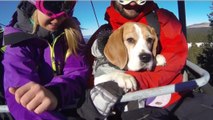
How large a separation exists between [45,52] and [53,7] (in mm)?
319

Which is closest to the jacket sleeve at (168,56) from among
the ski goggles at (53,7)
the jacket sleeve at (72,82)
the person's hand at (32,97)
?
the jacket sleeve at (72,82)

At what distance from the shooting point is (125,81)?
8.59 feet

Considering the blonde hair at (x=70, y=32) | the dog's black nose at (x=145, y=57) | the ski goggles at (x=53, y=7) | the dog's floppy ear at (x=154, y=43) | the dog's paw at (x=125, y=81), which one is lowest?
the dog's paw at (x=125, y=81)

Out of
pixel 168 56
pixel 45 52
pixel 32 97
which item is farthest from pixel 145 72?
pixel 32 97

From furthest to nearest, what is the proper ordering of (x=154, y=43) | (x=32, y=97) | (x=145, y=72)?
(x=154, y=43) → (x=145, y=72) → (x=32, y=97)

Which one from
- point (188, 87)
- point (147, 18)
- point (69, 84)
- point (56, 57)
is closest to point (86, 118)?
point (69, 84)

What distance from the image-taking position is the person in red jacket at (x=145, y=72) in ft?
7.99

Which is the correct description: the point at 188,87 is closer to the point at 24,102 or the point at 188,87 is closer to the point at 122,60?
the point at 122,60

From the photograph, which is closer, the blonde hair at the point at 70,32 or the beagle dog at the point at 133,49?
the blonde hair at the point at 70,32

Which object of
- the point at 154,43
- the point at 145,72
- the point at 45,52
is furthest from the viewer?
the point at 154,43

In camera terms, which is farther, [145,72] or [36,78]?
[145,72]

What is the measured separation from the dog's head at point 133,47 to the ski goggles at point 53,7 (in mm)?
478

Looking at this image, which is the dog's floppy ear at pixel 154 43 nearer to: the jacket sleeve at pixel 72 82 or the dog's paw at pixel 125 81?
the dog's paw at pixel 125 81

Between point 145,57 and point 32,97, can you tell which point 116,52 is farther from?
point 32,97
